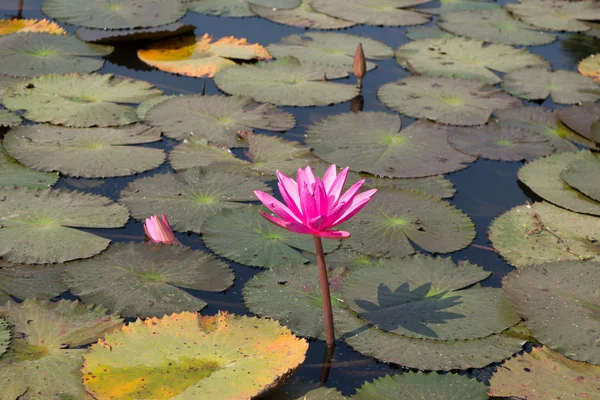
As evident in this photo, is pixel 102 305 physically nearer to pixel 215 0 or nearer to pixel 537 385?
pixel 537 385

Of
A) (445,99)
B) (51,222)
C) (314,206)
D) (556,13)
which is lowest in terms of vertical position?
(51,222)

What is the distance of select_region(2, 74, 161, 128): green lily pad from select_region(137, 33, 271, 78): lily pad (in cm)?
36

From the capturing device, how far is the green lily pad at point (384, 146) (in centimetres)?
382

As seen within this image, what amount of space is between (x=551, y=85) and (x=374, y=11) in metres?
1.71

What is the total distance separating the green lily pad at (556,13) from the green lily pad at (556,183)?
7.48 ft

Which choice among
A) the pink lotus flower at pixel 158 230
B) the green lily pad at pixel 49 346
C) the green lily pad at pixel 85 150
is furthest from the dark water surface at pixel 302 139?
the green lily pad at pixel 49 346

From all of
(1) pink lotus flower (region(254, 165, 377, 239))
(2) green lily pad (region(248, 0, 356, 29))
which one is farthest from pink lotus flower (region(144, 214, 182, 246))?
(2) green lily pad (region(248, 0, 356, 29))

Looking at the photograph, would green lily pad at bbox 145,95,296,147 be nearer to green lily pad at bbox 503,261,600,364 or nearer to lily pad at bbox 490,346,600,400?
green lily pad at bbox 503,261,600,364

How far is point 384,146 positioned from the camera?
400 centimetres

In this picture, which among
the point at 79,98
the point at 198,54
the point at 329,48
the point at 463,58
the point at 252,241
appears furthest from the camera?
the point at 329,48

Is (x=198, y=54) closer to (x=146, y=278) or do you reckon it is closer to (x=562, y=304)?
(x=146, y=278)

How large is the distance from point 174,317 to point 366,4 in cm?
421

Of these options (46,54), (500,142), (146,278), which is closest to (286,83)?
(500,142)

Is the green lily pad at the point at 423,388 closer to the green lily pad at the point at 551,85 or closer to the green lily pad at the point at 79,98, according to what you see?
the green lily pad at the point at 79,98
